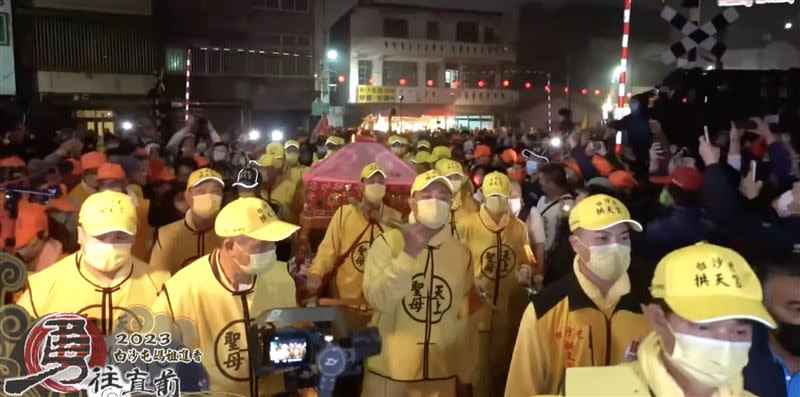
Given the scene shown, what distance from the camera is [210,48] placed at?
25938 millimetres

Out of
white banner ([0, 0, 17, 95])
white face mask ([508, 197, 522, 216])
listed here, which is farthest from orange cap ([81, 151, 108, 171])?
white banner ([0, 0, 17, 95])

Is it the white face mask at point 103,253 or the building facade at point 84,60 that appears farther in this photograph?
the building facade at point 84,60

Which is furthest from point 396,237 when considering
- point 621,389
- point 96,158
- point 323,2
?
point 323,2

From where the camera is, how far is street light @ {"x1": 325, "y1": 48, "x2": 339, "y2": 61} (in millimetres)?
30556

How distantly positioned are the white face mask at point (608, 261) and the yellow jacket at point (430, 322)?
1.09m

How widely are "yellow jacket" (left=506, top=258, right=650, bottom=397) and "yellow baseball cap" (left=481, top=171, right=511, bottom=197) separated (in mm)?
2289

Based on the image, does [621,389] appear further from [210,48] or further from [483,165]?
[210,48]

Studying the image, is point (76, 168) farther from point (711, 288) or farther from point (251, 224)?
point (711, 288)

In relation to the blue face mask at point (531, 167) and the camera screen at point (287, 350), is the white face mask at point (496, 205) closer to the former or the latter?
the blue face mask at point (531, 167)

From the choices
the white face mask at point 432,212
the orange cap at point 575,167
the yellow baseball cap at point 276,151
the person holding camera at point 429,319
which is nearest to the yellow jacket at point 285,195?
the yellow baseball cap at point 276,151

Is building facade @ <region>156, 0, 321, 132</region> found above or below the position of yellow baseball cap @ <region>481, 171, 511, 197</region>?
above

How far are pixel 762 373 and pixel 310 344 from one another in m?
1.89

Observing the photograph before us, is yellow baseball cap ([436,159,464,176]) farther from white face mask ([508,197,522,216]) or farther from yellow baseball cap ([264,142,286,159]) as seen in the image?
yellow baseball cap ([264,142,286,159])

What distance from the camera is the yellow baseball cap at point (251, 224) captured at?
341cm
